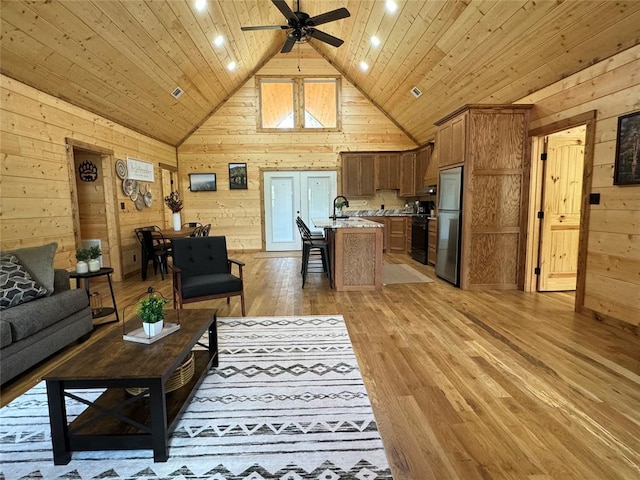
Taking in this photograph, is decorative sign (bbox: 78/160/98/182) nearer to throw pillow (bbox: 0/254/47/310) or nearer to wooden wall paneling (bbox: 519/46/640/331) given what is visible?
throw pillow (bbox: 0/254/47/310)

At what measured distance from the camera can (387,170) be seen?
25.2ft

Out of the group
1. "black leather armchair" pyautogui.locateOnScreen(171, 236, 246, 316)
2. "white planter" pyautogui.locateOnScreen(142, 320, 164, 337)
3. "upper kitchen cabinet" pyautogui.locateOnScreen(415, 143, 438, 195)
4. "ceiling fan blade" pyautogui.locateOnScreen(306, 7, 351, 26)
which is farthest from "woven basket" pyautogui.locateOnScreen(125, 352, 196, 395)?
"upper kitchen cabinet" pyautogui.locateOnScreen(415, 143, 438, 195)

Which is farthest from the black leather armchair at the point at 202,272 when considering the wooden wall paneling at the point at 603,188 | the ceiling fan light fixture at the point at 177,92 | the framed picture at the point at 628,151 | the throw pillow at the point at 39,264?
the framed picture at the point at 628,151

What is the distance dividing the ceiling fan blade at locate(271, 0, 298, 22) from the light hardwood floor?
11.1 ft

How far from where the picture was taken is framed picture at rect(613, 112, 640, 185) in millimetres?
2822

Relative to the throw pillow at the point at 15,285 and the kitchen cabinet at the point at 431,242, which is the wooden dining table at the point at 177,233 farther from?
the kitchen cabinet at the point at 431,242

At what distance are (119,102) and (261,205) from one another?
12.1ft

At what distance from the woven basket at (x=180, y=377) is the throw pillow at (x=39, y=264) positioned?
5.19 ft

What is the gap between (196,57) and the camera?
4.91 metres

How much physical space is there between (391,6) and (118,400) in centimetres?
507

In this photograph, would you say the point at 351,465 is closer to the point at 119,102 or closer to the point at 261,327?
the point at 261,327

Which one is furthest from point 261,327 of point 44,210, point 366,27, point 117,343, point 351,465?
point 366,27

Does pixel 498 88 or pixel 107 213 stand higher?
pixel 498 88

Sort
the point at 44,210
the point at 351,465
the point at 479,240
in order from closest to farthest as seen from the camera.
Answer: the point at 351,465 → the point at 44,210 → the point at 479,240
